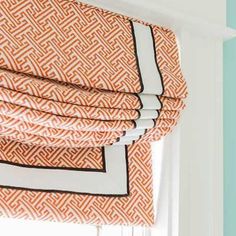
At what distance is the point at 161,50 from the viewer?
144cm

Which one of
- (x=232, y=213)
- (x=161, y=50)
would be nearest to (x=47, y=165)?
(x=161, y=50)

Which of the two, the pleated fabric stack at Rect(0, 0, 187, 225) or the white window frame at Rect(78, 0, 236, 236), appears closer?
the pleated fabric stack at Rect(0, 0, 187, 225)

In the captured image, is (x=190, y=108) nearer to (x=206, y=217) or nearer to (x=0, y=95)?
(x=206, y=217)

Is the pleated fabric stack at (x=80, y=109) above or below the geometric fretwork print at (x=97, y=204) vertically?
above

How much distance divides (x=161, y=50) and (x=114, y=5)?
17cm

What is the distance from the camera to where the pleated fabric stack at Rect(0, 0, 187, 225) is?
117cm

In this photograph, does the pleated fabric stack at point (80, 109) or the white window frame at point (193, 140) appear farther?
the white window frame at point (193, 140)

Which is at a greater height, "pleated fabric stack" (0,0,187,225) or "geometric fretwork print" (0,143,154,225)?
"pleated fabric stack" (0,0,187,225)

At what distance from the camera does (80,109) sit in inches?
47.5

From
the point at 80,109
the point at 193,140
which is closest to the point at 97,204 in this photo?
the point at 80,109

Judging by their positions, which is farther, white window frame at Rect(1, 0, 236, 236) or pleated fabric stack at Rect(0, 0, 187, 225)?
white window frame at Rect(1, 0, 236, 236)

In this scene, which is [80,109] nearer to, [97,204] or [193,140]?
[97,204]

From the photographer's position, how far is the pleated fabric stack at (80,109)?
117 cm

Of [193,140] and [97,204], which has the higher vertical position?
[193,140]
